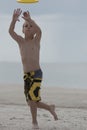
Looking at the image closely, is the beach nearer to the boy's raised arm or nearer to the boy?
the boy

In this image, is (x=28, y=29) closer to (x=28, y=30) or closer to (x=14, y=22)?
(x=28, y=30)

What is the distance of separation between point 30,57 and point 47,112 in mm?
2648

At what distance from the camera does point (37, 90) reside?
7895 mm

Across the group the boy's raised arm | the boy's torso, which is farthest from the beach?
the boy's raised arm

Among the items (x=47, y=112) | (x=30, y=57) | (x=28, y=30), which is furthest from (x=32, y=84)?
(x=47, y=112)

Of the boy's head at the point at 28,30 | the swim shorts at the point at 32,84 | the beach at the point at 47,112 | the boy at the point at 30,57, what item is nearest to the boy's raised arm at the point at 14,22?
the boy at the point at 30,57

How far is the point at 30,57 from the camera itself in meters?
8.05

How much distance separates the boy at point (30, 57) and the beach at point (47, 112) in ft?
1.53

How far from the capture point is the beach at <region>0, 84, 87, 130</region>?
8.29 m

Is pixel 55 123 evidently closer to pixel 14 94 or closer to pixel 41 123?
pixel 41 123

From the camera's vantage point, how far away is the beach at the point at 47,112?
326 inches

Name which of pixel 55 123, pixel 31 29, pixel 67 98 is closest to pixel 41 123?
pixel 55 123

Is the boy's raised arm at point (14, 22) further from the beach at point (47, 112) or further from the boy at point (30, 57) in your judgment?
the beach at point (47, 112)

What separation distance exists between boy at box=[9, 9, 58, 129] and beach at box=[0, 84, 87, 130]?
47 centimetres
